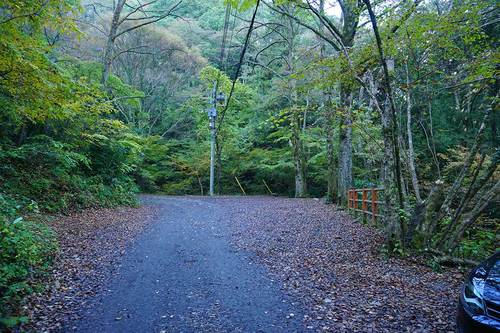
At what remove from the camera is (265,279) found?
5480 millimetres

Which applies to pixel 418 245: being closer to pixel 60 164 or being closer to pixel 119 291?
pixel 119 291

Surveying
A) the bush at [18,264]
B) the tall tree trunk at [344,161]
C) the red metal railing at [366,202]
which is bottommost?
the bush at [18,264]

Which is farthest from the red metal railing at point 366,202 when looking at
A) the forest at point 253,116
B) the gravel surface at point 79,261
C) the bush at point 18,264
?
the bush at point 18,264

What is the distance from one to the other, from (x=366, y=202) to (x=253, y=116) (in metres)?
17.3

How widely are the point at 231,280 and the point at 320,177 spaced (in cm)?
1897

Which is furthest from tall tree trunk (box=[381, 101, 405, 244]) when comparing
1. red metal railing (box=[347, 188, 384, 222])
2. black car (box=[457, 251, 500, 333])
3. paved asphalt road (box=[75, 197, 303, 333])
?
black car (box=[457, 251, 500, 333])

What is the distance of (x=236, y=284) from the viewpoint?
5250mm

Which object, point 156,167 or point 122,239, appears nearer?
point 122,239

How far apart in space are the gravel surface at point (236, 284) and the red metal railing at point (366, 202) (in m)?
0.63

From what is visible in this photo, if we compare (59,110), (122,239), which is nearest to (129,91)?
(59,110)

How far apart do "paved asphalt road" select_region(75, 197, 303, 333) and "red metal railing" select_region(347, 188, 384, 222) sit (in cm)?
413

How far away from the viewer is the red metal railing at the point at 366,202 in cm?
916

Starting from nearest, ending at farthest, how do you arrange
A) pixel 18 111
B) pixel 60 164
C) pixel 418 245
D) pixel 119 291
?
pixel 119 291 → pixel 418 245 → pixel 18 111 → pixel 60 164

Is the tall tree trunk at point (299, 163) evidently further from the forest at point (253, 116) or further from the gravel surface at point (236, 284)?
the gravel surface at point (236, 284)
